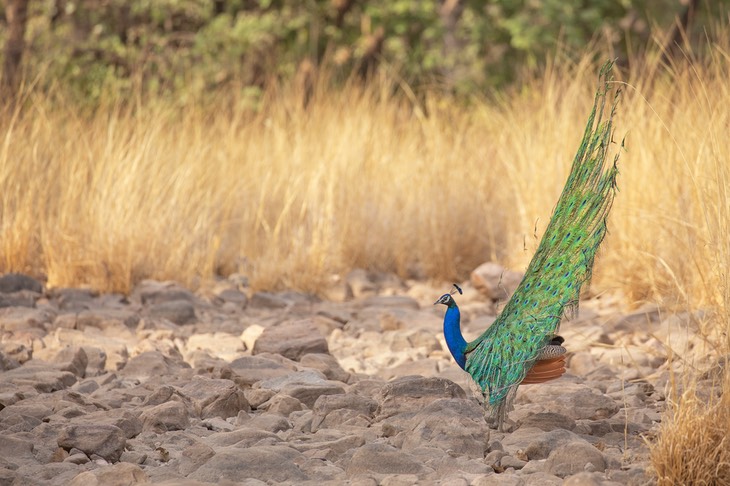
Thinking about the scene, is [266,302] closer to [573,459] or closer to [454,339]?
[454,339]

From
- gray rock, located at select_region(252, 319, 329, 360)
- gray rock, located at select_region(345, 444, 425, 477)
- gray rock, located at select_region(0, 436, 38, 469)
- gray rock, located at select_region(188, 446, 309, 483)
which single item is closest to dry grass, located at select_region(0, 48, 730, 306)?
gray rock, located at select_region(252, 319, 329, 360)

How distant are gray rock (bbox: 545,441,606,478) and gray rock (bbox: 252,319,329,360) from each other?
1.73m

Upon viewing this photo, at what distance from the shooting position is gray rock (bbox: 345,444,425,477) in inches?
120

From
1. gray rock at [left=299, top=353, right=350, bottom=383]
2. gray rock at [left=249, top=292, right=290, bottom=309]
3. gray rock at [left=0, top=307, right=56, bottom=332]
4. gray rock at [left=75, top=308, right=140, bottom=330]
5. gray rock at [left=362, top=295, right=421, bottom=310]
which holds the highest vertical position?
gray rock at [left=0, top=307, right=56, bottom=332]

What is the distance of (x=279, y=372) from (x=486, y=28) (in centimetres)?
1099

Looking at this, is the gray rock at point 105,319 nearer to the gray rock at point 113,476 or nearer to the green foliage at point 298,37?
the gray rock at point 113,476

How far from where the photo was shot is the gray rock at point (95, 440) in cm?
316

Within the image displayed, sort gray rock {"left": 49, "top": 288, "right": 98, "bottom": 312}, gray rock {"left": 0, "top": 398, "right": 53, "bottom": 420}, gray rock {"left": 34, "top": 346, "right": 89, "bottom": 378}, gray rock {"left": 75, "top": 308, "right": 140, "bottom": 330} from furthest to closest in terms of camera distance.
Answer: gray rock {"left": 49, "top": 288, "right": 98, "bottom": 312} → gray rock {"left": 75, "top": 308, "right": 140, "bottom": 330} → gray rock {"left": 34, "top": 346, "right": 89, "bottom": 378} → gray rock {"left": 0, "top": 398, "right": 53, "bottom": 420}

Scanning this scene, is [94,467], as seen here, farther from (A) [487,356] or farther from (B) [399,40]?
(B) [399,40]

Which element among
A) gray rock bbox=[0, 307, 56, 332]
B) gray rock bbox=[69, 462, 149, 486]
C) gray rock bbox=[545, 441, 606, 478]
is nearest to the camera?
gray rock bbox=[69, 462, 149, 486]

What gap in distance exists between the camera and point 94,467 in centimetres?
309

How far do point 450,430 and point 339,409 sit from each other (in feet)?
1.58

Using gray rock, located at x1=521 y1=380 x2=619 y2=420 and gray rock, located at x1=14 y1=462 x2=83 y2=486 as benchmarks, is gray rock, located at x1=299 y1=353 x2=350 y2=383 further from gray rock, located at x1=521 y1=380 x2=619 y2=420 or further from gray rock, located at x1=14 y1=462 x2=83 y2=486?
gray rock, located at x1=14 y1=462 x2=83 y2=486

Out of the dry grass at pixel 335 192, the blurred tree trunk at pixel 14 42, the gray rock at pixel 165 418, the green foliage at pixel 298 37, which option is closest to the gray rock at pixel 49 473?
the gray rock at pixel 165 418
